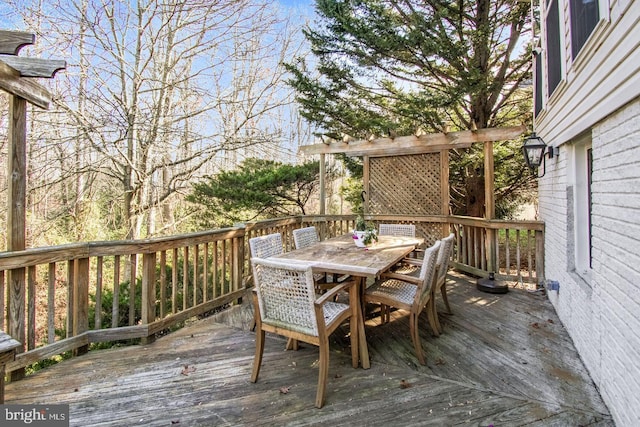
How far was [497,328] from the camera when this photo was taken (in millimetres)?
3207

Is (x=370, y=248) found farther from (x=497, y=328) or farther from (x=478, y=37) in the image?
(x=478, y=37)

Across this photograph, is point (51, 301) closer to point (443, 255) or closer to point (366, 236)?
point (366, 236)

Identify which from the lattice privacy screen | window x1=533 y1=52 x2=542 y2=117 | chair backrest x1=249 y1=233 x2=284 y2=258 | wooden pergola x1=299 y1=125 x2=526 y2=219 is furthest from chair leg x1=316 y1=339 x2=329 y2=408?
window x1=533 y1=52 x2=542 y2=117

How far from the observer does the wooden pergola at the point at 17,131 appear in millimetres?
2326

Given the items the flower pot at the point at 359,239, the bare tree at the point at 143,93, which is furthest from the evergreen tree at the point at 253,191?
the flower pot at the point at 359,239

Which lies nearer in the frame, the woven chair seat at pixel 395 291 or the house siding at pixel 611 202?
the house siding at pixel 611 202

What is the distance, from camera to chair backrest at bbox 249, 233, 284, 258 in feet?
10.5

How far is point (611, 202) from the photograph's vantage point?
6.58ft

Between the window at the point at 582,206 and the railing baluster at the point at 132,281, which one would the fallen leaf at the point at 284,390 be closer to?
the railing baluster at the point at 132,281

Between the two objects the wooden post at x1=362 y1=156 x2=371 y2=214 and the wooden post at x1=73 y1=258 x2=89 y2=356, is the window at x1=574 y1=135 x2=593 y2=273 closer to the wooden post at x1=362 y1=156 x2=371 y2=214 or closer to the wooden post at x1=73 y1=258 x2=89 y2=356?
the wooden post at x1=362 y1=156 x2=371 y2=214

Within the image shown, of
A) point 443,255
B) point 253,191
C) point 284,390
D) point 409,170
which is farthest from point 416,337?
point 253,191

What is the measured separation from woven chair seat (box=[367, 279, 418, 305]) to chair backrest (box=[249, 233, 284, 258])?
3.75ft

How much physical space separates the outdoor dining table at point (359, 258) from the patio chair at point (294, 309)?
0.20 meters

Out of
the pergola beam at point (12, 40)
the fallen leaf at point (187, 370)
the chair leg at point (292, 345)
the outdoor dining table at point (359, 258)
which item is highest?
the pergola beam at point (12, 40)
